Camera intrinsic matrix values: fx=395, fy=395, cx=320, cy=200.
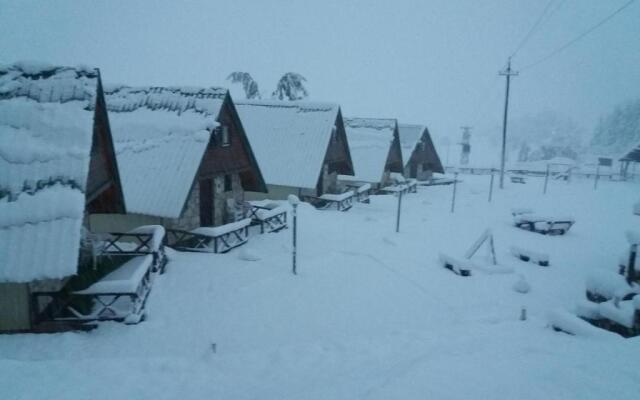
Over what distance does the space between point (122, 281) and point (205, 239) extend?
20.8 feet

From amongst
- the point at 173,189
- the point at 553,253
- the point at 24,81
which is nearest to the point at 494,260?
the point at 553,253

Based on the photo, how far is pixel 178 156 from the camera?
49.0 feet

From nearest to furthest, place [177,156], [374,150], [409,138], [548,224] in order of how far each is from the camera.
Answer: [177,156]
[548,224]
[374,150]
[409,138]

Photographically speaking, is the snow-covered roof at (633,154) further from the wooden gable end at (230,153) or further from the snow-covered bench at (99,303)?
the snow-covered bench at (99,303)

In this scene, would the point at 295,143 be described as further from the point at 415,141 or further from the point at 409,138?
the point at 409,138

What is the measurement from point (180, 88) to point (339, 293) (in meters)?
11.2

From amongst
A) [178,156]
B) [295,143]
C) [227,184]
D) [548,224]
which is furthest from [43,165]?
[548,224]

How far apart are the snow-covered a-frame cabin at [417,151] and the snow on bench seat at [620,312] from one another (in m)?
26.7

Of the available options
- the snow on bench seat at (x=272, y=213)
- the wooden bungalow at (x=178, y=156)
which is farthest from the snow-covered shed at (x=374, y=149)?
the wooden bungalow at (x=178, y=156)

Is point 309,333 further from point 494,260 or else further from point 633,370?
point 494,260

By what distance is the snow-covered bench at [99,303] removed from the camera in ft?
28.8

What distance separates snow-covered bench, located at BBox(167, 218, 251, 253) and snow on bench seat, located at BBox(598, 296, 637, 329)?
482 inches

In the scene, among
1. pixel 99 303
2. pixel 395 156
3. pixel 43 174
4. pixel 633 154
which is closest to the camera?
pixel 43 174

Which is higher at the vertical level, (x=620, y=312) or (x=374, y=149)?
(x=374, y=149)
